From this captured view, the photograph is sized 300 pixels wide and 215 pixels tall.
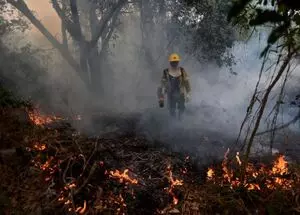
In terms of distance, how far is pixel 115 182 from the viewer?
4848 millimetres

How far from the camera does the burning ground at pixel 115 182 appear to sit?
13.7 ft

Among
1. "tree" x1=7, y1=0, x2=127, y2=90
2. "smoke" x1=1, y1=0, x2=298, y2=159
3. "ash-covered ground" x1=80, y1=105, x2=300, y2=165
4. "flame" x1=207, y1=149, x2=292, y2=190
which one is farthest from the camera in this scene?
"tree" x1=7, y1=0, x2=127, y2=90

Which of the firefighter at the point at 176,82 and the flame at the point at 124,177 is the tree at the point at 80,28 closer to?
the firefighter at the point at 176,82

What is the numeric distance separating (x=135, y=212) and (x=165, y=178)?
98cm

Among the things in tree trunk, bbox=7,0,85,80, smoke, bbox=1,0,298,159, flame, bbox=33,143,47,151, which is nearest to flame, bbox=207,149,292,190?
smoke, bbox=1,0,298,159

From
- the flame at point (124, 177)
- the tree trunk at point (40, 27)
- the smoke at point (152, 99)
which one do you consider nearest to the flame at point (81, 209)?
the flame at point (124, 177)

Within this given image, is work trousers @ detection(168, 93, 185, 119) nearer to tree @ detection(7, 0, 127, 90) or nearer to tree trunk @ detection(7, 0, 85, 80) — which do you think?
tree @ detection(7, 0, 127, 90)

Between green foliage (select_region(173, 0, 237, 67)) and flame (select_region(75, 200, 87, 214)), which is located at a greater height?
green foliage (select_region(173, 0, 237, 67))

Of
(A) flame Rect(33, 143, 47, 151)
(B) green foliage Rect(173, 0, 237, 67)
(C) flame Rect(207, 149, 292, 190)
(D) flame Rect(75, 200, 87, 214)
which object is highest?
(B) green foliage Rect(173, 0, 237, 67)

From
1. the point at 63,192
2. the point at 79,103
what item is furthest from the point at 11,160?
the point at 79,103

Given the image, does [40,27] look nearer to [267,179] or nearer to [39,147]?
[39,147]

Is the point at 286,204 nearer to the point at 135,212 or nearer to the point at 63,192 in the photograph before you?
the point at 135,212

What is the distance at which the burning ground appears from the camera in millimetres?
4177

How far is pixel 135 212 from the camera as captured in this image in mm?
4344
